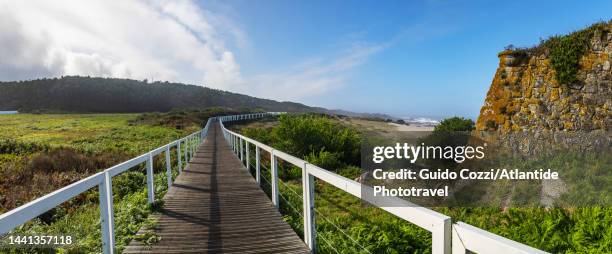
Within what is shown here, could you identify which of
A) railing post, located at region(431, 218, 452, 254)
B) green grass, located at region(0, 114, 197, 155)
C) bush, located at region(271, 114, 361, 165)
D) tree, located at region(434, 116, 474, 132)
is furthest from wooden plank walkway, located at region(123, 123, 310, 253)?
tree, located at region(434, 116, 474, 132)

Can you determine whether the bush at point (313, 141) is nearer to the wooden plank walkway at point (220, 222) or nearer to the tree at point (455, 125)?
the tree at point (455, 125)

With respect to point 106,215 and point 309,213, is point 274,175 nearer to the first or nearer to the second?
point 309,213

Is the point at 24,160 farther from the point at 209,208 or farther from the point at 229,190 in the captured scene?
the point at 209,208

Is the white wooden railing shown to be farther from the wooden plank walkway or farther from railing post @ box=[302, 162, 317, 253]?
the wooden plank walkway

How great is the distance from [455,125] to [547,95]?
5.66 meters

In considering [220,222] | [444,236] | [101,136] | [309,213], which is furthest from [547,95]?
[101,136]

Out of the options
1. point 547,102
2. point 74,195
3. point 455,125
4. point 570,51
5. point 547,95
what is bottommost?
point 74,195

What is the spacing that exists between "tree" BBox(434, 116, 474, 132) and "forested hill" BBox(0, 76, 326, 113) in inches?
4587

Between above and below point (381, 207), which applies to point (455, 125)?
above

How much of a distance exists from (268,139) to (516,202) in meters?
13.4

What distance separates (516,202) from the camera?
809 centimetres

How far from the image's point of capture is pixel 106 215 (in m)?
3.68

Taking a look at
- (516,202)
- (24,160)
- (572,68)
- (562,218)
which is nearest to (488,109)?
(572,68)

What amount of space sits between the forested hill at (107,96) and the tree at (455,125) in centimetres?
11651
